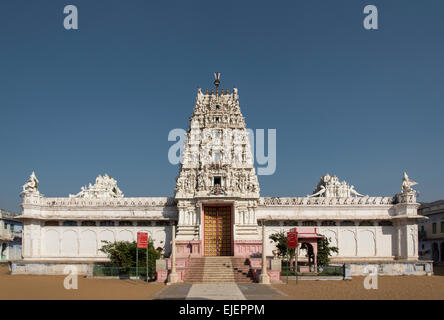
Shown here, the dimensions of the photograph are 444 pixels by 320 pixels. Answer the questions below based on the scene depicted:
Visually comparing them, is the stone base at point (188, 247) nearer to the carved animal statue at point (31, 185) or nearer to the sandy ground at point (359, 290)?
the sandy ground at point (359, 290)

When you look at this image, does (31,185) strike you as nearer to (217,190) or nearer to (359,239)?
(217,190)

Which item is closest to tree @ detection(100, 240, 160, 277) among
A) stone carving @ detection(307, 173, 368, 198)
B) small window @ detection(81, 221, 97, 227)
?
small window @ detection(81, 221, 97, 227)

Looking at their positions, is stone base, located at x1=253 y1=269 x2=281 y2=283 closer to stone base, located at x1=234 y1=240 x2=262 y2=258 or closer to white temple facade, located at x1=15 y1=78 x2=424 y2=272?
stone base, located at x1=234 y1=240 x2=262 y2=258

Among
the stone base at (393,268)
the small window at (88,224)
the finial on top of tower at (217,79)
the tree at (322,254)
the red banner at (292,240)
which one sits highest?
the finial on top of tower at (217,79)

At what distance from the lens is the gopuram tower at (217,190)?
40.1 m

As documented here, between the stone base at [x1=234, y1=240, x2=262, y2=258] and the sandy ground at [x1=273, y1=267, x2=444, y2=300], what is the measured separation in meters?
7.19

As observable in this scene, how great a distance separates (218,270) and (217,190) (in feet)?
29.8

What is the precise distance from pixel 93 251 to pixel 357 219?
85.1ft

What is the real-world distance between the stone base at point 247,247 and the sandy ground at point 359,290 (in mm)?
7187

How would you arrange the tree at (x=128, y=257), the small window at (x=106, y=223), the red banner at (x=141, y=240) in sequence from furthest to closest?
1. the small window at (x=106, y=223)
2. the tree at (x=128, y=257)
3. the red banner at (x=141, y=240)

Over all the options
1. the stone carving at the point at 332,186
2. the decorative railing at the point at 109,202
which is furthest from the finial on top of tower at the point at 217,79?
the stone carving at the point at 332,186

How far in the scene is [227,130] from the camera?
145 feet
